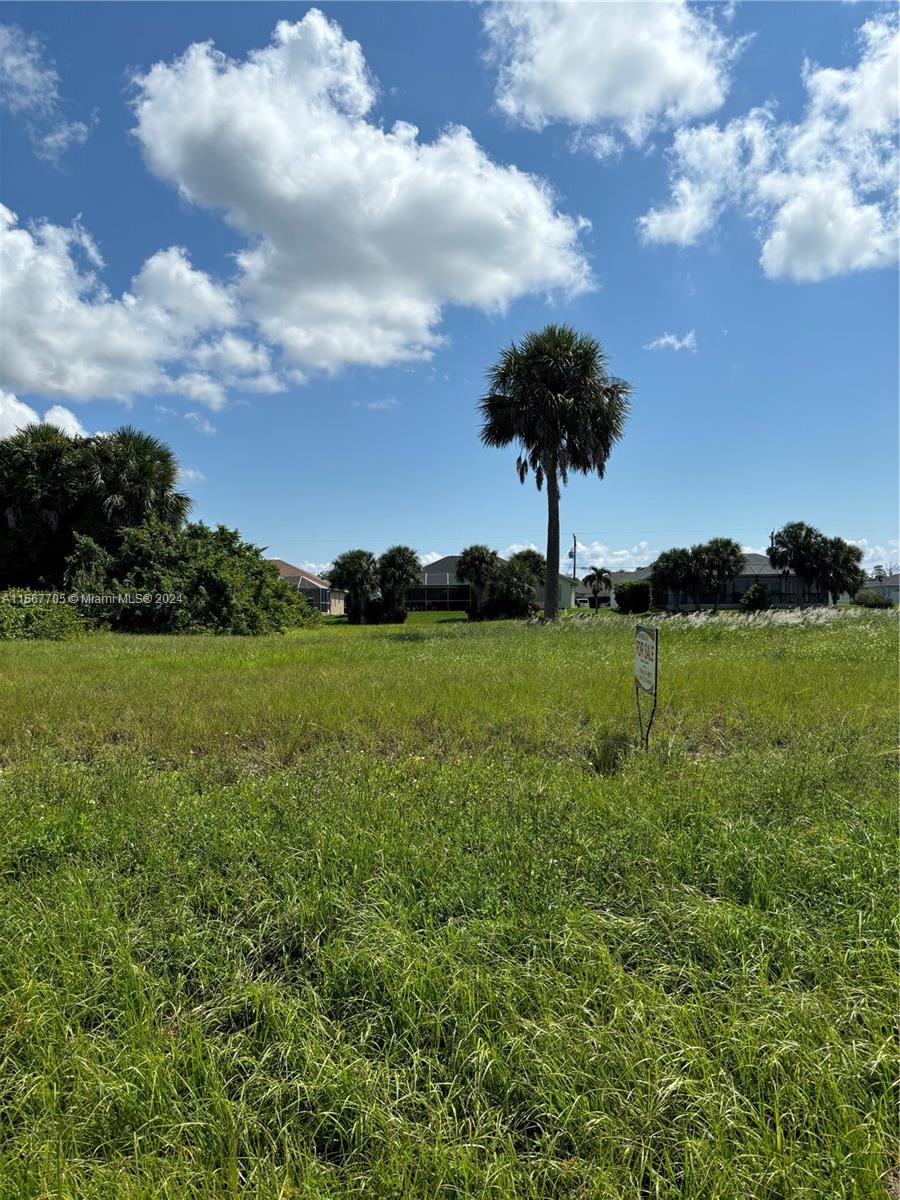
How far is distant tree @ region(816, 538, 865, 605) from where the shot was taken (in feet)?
202

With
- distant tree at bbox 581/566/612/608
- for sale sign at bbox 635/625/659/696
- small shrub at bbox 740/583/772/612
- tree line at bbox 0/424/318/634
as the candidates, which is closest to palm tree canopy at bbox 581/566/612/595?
distant tree at bbox 581/566/612/608

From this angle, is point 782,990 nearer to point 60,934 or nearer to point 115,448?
point 60,934

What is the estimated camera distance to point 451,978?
2.27 meters

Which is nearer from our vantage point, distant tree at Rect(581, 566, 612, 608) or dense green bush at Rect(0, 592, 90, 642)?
dense green bush at Rect(0, 592, 90, 642)

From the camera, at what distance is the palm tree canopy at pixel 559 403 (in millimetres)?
23281

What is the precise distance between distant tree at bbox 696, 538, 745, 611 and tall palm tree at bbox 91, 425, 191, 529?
5063 cm

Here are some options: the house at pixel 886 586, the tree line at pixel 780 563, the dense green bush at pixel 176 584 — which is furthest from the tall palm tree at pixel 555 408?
the house at pixel 886 586

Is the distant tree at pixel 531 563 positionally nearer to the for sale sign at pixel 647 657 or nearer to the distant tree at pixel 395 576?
the distant tree at pixel 395 576

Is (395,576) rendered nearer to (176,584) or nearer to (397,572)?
(397,572)

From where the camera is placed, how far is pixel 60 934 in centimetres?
262

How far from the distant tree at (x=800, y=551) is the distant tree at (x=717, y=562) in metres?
6.28

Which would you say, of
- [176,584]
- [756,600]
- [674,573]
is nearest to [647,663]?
[176,584]

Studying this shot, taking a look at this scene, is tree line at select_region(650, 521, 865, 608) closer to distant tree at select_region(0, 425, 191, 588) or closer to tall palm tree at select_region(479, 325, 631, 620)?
tall palm tree at select_region(479, 325, 631, 620)

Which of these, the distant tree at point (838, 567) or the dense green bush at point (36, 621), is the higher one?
the distant tree at point (838, 567)
